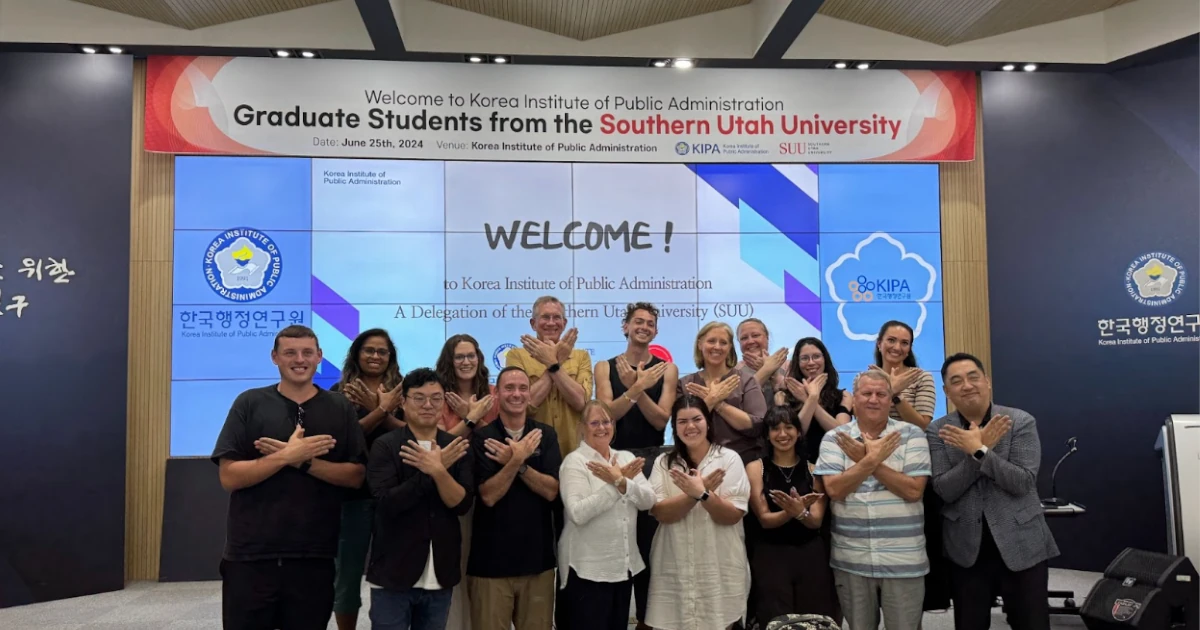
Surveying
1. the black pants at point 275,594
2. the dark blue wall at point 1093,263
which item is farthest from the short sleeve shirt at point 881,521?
the dark blue wall at point 1093,263

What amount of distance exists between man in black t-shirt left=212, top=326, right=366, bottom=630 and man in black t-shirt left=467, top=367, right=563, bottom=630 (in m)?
0.56

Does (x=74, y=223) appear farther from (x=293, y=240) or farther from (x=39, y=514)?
(x=39, y=514)

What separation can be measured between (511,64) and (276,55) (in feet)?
5.90

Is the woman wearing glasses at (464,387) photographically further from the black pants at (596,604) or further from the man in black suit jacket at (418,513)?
the black pants at (596,604)

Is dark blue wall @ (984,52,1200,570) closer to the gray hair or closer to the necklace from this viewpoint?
the gray hair

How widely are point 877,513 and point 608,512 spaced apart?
3.74 feet

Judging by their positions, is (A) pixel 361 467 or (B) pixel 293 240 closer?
(A) pixel 361 467

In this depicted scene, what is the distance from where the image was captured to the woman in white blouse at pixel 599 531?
3.36m

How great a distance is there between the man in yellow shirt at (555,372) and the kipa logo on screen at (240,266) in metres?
2.95

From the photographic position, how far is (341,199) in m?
6.21

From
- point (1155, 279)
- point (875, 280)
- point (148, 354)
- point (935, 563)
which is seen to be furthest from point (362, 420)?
point (1155, 279)

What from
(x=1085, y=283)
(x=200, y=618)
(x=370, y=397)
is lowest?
(x=200, y=618)

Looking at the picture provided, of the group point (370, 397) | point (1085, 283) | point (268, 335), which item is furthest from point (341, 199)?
point (1085, 283)

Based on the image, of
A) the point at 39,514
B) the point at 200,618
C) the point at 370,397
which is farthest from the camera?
the point at 39,514
